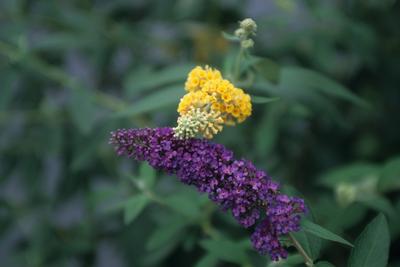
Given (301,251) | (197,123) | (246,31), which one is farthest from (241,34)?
(301,251)

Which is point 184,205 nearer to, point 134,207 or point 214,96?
point 134,207

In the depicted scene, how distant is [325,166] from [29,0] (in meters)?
1.85

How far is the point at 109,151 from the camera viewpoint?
11.5 feet

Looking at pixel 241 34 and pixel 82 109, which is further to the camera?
pixel 82 109

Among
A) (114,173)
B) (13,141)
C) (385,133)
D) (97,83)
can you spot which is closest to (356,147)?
(385,133)

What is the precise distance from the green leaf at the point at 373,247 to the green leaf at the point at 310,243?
0.09 m

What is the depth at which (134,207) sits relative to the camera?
216cm

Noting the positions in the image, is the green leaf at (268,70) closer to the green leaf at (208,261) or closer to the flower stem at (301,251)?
the green leaf at (208,261)

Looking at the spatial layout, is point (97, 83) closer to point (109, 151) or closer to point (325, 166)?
point (109, 151)

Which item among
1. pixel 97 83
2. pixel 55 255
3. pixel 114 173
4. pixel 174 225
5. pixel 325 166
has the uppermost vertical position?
pixel 97 83

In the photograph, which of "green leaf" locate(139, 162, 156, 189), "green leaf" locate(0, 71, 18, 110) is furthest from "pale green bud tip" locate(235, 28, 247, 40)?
"green leaf" locate(0, 71, 18, 110)

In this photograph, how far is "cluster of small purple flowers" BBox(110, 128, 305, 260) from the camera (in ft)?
4.66

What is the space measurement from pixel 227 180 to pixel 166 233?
3.35ft

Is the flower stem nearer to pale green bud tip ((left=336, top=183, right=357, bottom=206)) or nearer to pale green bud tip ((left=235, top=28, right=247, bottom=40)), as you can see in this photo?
pale green bud tip ((left=235, top=28, right=247, bottom=40))
